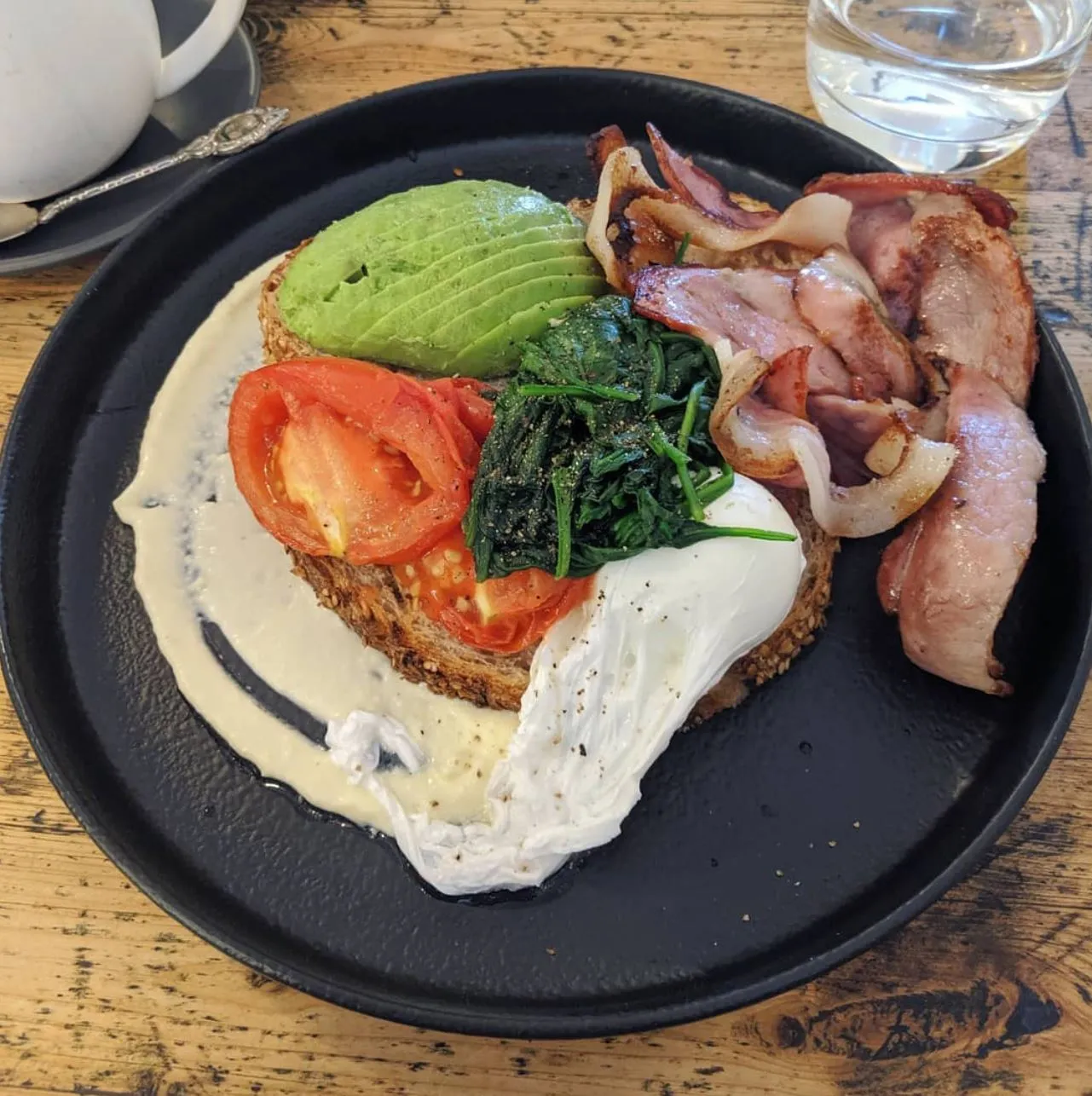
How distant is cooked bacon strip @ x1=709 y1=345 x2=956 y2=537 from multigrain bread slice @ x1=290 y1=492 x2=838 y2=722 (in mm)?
100

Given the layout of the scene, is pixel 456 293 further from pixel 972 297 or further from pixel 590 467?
pixel 972 297

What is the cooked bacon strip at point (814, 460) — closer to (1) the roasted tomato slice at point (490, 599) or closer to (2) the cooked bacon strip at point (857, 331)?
(2) the cooked bacon strip at point (857, 331)

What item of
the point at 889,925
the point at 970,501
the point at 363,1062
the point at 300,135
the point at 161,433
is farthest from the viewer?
the point at 300,135

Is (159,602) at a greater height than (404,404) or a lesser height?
lesser

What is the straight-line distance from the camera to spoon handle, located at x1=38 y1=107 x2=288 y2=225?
2.38m

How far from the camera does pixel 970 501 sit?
72.2 inches

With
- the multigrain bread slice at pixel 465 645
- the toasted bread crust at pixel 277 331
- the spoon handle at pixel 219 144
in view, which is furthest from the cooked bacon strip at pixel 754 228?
the spoon handle at pixel 219 144

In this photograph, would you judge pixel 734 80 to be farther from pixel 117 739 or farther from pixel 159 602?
pixel 117 739

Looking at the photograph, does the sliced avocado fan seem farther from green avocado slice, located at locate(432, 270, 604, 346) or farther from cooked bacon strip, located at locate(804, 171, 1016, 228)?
cooked bacon strip, located at locate(804, 171, 1016, 228)

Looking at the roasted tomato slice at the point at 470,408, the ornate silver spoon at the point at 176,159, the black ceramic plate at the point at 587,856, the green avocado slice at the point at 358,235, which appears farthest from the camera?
the ornate silver spoon at the point at 176,159

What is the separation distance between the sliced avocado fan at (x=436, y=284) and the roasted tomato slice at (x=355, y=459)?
0.33 ft

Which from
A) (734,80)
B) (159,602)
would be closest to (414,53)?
(734,80)

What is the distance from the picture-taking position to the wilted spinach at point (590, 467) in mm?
1643

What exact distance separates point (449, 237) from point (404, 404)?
44cm
